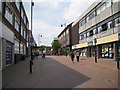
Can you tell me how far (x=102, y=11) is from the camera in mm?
20328

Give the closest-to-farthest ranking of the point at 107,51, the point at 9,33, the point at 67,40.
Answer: the point at 9,33, the point at 107,51, the point at 67,40

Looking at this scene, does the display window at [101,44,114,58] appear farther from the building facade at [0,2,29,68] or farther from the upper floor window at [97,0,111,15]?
the building facade at [0,2,29,68]

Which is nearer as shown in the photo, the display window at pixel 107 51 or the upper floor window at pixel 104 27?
the display window at pixel 107 51

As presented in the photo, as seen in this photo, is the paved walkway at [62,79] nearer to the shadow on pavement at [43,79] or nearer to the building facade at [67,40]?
the shadow on pavement at [43,79]

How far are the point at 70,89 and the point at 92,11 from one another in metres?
23.2

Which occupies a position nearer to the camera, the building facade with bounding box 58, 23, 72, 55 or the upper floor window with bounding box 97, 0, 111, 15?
the upper floor window with bounding box 97, 0, 111, 15

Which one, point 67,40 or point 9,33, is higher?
point 67,40

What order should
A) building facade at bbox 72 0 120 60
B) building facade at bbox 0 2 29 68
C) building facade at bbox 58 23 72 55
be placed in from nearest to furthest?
building facade at bbox 0 2 29 68, building facade at bbox 72 0 120 60, building facade at bbox 58 23 72 55

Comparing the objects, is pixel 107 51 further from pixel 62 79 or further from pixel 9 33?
pixel 9 33

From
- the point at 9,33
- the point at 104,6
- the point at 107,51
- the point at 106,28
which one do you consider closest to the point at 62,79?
the point at 9,33

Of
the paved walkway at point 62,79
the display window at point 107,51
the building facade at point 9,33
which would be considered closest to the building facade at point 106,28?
the display window at point 107,51

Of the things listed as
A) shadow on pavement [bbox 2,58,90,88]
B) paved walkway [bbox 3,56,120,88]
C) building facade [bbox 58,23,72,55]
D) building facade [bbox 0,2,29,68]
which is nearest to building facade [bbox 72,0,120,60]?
paved walkway [bbox 3,56,120,88]

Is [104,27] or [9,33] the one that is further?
[104,27]

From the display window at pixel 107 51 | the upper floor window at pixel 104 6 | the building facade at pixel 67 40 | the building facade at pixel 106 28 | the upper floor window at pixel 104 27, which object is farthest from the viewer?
the building facade at pixel 67 40
